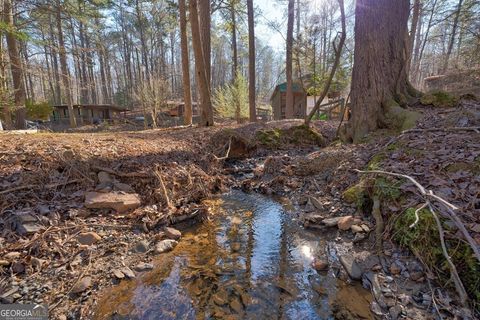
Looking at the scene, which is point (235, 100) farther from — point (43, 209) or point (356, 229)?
point (356, 229)

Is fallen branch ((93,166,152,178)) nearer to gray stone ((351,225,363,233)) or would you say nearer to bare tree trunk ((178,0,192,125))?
gray stone ((351,225,363,233))


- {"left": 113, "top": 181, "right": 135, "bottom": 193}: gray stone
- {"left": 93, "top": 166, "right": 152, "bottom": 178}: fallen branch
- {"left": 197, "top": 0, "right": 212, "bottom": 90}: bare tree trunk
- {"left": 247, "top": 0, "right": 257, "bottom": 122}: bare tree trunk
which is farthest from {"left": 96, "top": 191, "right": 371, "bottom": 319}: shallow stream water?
{"left": 247, "top": 0, "right": 257, "bottom": 122}: bare tree trunk

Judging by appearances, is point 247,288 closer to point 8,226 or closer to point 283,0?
point 8,226

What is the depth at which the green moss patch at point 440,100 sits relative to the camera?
548 cm

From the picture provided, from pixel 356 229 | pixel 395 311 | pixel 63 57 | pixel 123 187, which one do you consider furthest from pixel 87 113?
pixel 395 311

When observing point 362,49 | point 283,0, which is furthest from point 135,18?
point 362,49

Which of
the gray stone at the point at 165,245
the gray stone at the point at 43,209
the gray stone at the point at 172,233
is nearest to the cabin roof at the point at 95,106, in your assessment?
the gray stone at the point at 43,209

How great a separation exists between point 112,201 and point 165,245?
1.24 metres

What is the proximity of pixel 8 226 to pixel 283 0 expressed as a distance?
1520 centimetres

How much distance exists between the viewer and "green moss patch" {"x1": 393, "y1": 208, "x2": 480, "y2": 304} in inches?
80.5

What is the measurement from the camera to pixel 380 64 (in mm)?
5602

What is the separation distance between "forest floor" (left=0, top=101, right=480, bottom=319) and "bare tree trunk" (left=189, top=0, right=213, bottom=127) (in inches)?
148

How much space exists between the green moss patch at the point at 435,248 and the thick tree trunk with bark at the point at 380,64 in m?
3.27

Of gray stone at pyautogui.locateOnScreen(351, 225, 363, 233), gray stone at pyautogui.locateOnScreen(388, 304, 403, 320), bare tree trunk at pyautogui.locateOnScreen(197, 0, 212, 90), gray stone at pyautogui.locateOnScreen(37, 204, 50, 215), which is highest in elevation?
bare tree trunk at pyautogui.locateOnScreen(197, 0, 212, 90)
